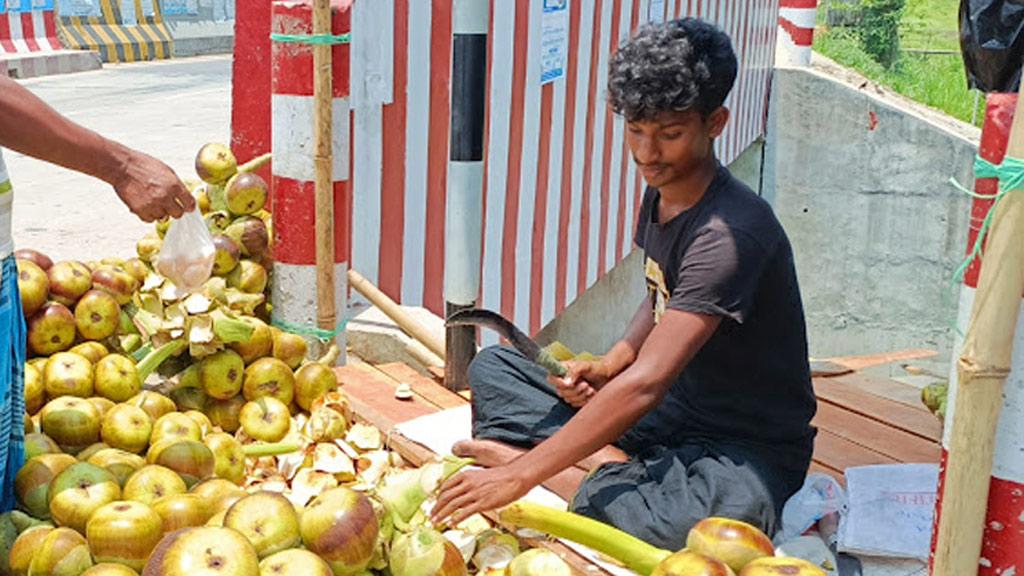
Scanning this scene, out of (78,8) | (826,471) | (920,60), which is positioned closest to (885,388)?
(826,471)

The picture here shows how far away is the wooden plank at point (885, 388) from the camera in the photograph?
4.18 meters

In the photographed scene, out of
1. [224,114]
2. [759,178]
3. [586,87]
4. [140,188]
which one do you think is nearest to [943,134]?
[759,178]

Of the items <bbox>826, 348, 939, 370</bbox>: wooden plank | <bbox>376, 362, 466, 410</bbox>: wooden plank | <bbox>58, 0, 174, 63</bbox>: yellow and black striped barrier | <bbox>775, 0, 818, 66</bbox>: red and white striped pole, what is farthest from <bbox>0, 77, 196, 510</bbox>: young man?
<bbox>58, 0, 174, 63</bbox>: yellow and black striped barrier

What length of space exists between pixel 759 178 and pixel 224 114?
5505 mm

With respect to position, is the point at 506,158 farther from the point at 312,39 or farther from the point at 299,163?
the point at 312,39

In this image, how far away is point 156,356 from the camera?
323 cm

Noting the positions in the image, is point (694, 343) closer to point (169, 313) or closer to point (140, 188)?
point (140, 188)

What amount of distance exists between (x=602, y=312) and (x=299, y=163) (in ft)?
12.2

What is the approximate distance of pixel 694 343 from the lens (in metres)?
2.55

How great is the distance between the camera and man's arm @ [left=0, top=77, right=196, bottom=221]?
233cm

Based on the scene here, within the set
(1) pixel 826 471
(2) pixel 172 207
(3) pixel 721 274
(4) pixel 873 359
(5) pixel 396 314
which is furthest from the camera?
(4) pixel 873 359

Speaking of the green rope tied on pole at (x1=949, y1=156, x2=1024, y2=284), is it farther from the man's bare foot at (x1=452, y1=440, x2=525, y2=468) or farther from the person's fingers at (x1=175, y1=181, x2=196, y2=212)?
the person's fingers at (x1=175, y1=181, x2=196, y2=212)

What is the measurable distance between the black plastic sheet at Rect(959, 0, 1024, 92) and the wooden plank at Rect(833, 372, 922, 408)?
1279 millimetres

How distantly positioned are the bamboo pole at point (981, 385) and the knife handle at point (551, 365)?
1359 millimetres
